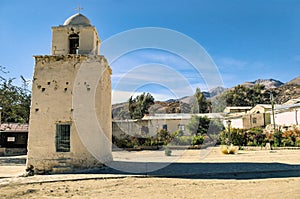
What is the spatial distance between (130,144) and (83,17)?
15.7 metres

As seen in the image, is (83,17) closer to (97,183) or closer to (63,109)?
(63,109)

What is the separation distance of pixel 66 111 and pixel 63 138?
1163 mm

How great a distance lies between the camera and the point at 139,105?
5028 centimetres

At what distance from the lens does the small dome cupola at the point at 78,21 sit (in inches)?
492

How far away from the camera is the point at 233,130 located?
27.9 m

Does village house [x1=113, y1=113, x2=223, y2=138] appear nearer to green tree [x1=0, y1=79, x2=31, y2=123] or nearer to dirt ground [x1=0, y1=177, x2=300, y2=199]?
green tree [x1=0, y1=79, x2=31, y2=123]

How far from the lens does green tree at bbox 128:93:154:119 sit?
160 ft

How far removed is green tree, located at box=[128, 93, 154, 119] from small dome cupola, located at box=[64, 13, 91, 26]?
117ft

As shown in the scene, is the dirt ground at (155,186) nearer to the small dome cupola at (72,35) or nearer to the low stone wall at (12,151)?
the small dome cupola at (72,35)

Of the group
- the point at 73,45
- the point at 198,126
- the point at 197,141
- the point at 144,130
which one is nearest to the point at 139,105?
the point at 144,130

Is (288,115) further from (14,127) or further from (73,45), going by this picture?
(14,127)

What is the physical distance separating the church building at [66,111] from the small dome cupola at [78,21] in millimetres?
341

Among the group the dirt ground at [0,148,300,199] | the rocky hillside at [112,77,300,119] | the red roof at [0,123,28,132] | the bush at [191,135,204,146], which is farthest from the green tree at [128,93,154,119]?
the dirt ground at [0,148,300,199]

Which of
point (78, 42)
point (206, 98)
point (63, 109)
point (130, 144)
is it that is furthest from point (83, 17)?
point (206, 98)
